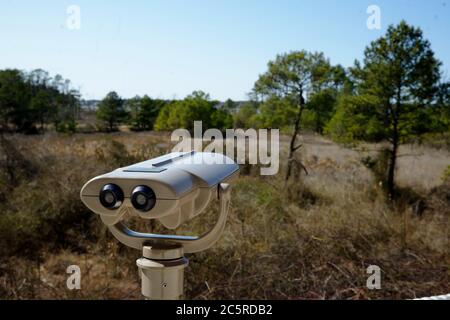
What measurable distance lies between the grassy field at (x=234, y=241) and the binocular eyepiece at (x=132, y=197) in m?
1.83

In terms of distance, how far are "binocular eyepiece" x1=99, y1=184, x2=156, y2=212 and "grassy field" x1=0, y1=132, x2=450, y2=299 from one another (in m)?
1.83

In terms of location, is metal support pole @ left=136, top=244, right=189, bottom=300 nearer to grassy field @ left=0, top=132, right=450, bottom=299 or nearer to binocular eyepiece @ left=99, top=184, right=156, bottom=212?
binocular eyepiece @ left=99, top=184, right=156, bottom=212

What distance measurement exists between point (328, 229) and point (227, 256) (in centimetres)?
91

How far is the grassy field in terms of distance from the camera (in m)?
2.50

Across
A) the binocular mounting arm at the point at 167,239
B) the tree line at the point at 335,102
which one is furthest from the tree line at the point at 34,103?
the binocular mounting arm at the point at 167,239

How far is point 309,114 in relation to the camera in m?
7.29

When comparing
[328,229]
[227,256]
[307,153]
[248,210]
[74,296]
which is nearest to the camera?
[74,296]

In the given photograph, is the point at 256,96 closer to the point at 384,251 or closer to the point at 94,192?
the point at 384,251

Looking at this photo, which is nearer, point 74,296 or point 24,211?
point 74,296

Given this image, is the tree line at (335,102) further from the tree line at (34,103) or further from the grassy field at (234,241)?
the grassy field at (234,241)

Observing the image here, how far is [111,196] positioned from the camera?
24.5 inches

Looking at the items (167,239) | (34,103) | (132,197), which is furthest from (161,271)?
(34,103)

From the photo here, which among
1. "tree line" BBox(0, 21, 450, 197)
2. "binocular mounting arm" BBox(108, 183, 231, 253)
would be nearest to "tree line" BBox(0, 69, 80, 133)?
"tree line" BBox(0, 21, 450, 197)
